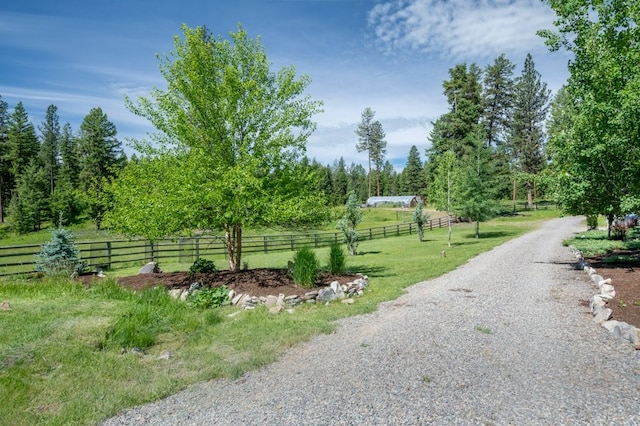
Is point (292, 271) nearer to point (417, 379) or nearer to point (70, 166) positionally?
point (417, 379)

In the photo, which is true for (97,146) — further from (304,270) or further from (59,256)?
(304,270)

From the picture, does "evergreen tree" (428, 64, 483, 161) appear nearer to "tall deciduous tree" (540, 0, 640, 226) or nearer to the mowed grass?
"tall deciduous tree" (540, 0, 640, 226)

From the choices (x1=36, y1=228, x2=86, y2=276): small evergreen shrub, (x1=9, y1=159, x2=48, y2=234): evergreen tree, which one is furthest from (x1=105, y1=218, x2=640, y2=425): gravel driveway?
(x1=9, y1=159, x2=48, y2=234): evergreen tree

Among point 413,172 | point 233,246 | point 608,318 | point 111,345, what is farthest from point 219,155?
point 413,172

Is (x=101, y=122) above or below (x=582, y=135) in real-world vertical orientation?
above

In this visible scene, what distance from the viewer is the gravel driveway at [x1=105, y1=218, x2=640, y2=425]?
4074 millimetres

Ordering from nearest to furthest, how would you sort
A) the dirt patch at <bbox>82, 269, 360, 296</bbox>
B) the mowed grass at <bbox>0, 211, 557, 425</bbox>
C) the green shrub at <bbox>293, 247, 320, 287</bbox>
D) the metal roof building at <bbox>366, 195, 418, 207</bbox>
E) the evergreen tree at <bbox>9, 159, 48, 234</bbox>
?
the mowed grass at <bbox>0, 211, 557, 425</bbox> < the dirt patch at <bbox>82, 269, 360, 296</bbox> < the green shrub at <bbox>293, 247, 320, 287</bbox> < the evergreen tree at <bbox>9, 159, 48, 234</bbox> < the metal roof building at <bbox>366, 195, 418, 207</bbox>

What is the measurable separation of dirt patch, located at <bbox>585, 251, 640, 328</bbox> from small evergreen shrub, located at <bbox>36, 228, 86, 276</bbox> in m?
15.6

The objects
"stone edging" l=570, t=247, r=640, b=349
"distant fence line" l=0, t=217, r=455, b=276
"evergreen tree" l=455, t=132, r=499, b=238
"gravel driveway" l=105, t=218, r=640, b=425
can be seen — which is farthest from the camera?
"evergreen tree" l=455, t=132, r=499, b=238

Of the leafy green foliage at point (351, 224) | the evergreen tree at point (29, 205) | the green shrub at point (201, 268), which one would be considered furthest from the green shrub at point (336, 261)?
the evergreen tree at point (29, 205)

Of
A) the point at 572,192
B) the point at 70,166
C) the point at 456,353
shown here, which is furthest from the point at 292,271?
the point at 70,166

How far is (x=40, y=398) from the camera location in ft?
15.2

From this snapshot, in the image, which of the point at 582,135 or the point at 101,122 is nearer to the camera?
the point at 582,135

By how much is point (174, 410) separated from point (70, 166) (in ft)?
199
